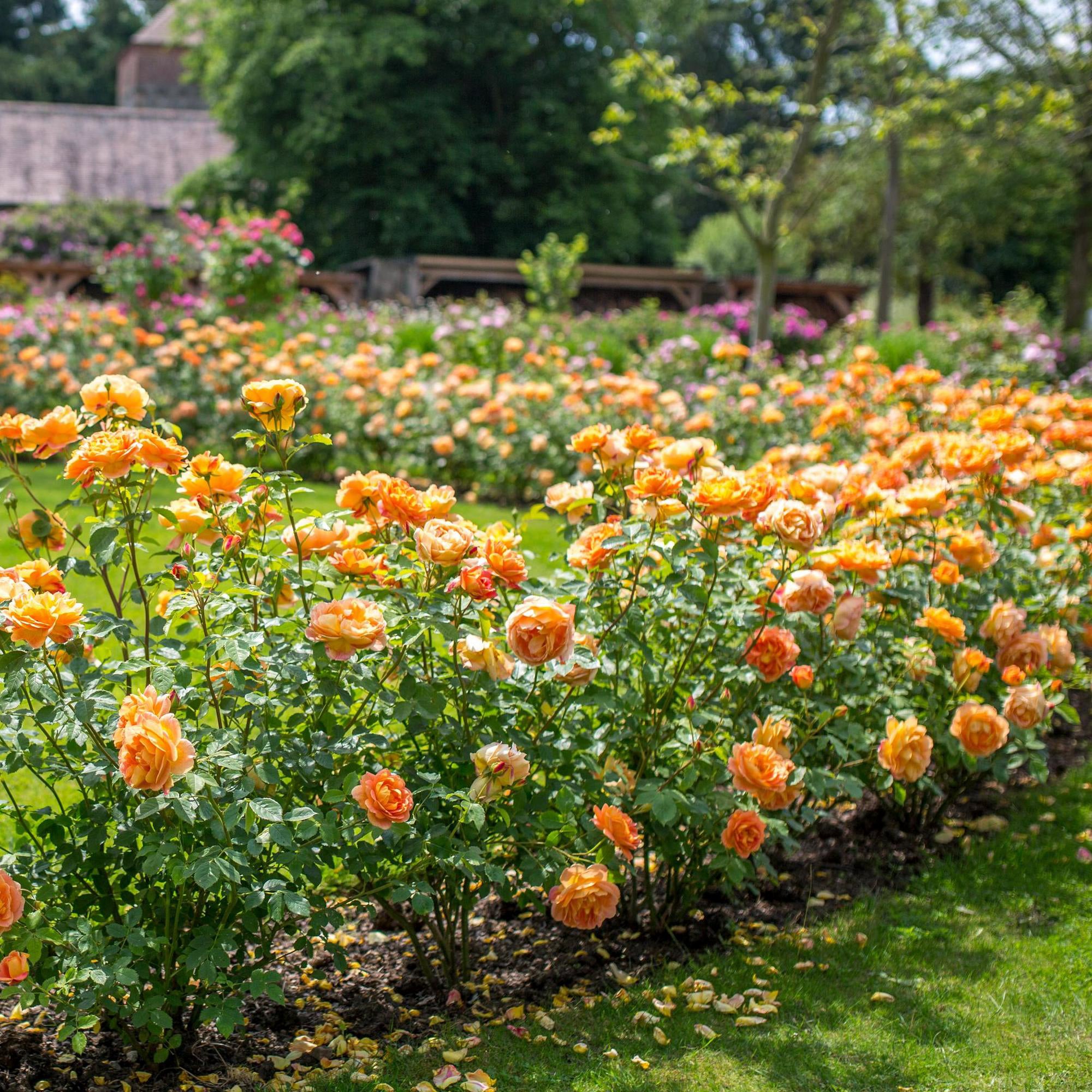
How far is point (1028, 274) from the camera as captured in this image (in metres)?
28.5

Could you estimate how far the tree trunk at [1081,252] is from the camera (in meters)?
21.1

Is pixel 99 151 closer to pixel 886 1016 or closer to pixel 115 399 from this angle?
pixel 115 399

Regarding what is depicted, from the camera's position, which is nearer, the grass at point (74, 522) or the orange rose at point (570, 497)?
the orange rose at point (570, 497)

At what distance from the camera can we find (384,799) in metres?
1.96

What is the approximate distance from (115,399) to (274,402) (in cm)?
31

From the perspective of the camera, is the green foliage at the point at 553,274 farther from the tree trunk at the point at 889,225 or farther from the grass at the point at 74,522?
the grass at the point at 74,522

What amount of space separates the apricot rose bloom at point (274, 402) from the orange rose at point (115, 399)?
0.21 m

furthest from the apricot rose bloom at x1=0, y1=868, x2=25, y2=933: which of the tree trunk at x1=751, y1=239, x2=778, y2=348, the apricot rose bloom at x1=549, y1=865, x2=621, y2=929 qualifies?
the tree trunk at x1=751, y1=239, x2=778, y2=348

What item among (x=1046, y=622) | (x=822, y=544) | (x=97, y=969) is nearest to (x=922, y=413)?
(x=1046, y=622)

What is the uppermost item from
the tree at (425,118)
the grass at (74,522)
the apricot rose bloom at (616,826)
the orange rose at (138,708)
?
the tree at (425,118)

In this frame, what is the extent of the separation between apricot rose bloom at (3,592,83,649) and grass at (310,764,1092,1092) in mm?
954

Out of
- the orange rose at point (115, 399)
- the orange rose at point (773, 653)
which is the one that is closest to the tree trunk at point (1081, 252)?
the orange rose at point (773, 653)

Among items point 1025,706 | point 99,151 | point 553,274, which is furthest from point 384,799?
point 99,151

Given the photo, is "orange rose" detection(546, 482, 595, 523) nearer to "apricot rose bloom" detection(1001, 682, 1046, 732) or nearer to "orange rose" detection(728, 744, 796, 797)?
"orange rose" detection(728, 744, 796, 797)
